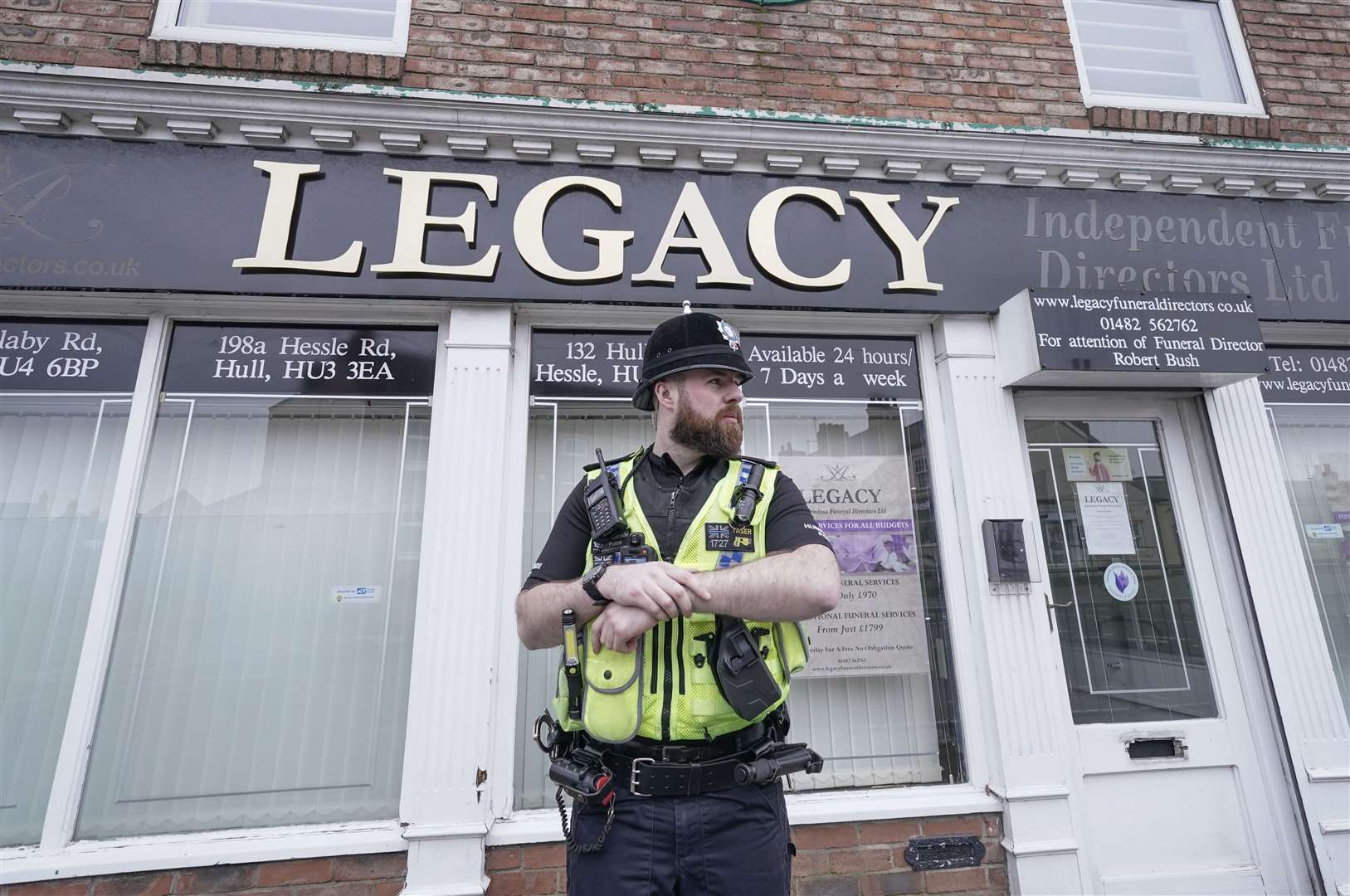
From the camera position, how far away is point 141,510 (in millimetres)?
3025

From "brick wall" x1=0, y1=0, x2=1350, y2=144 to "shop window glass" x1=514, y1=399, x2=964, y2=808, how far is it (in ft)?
6.08

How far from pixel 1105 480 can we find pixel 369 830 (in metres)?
4.13

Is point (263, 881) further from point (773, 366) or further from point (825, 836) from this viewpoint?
point (773, 366)

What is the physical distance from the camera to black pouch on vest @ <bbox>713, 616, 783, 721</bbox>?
1.52 meters

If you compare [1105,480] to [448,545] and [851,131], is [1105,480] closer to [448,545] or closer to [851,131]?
[851,131]

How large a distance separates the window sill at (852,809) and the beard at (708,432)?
6.53ft

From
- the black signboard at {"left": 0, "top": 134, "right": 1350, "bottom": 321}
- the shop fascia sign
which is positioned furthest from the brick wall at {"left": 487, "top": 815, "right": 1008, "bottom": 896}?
the shop fascia sign

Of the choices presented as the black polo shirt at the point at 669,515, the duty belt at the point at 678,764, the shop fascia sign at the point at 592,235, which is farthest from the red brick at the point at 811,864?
the shop fascia sign at the point at 592,235

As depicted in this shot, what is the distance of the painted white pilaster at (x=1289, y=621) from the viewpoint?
10.1 ft

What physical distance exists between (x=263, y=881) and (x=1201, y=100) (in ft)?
22.4

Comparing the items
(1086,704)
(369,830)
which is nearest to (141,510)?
(369,830)

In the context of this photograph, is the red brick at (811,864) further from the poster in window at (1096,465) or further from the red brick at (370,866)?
the poster in window at (1096,465)

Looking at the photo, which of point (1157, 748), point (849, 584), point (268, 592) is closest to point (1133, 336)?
point (849, 584)

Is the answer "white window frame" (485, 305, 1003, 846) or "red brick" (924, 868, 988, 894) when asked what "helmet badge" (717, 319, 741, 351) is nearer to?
"white window frame" (485, 305, 1003, 846)
